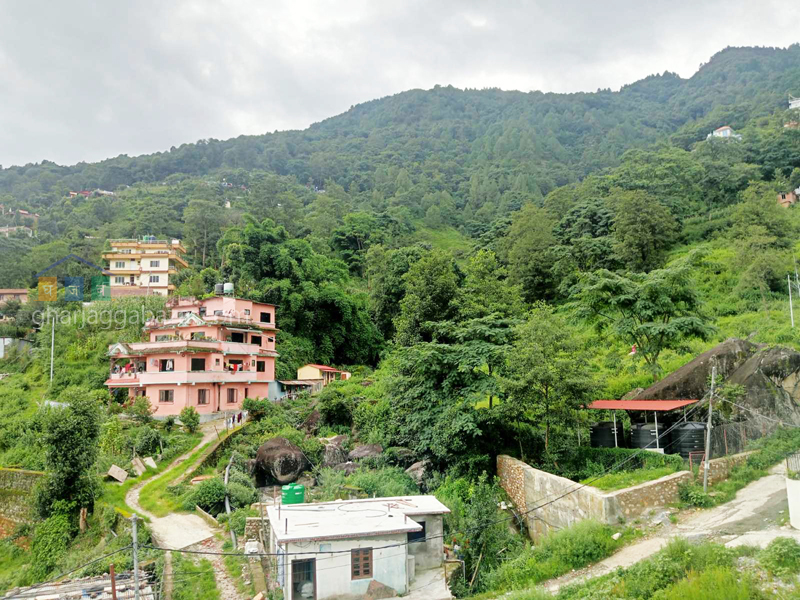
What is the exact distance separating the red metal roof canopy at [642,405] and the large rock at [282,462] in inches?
485

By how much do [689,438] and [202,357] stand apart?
2604 cm

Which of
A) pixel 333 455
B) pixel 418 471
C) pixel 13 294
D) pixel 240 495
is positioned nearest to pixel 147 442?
pixel 240 495

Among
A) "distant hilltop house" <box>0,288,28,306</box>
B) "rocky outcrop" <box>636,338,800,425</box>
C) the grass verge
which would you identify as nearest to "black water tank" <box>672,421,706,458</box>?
the grass verge

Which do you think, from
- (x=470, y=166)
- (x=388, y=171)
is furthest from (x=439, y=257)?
(x=470, y=166)

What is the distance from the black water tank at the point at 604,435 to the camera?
19.4 meters

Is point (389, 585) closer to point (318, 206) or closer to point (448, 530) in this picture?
point (448, 530)

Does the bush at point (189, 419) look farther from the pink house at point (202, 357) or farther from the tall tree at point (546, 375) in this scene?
the tall tree at point (546, 375)

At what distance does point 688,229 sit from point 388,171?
7325 cm

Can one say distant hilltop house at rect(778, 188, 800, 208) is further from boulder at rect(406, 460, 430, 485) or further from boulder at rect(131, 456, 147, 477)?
boulder at rect(131, 456, 147, 477)

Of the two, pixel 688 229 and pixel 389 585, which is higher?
pixel 688 229

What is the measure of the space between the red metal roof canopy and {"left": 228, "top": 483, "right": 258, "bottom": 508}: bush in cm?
1263

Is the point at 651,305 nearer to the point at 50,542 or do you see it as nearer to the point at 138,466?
the point at 138,466

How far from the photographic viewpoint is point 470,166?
118m

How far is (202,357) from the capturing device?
Result: 3369 cm
